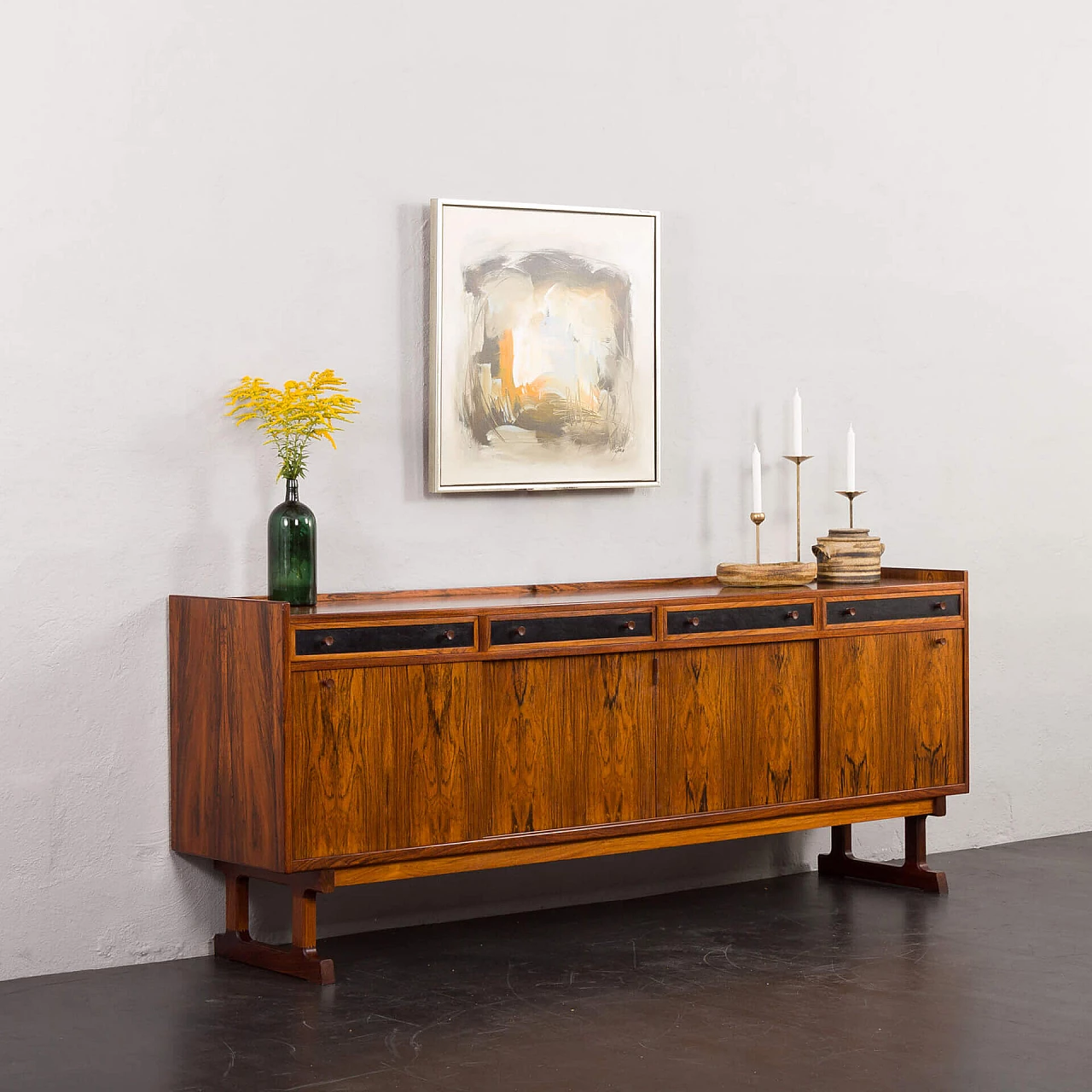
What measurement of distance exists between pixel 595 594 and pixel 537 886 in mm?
873

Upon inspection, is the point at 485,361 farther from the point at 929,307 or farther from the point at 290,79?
the point at 929,307

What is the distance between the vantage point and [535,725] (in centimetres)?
425

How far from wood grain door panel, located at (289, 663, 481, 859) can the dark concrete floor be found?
370mm

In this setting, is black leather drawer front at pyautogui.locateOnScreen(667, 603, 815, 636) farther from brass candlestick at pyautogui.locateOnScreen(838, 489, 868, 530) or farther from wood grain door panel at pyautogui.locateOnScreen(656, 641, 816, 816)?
brass candlestick at pyautogui.locateOnScreen(838, 489, 868, 530)

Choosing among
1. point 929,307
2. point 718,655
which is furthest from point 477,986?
point 929,307

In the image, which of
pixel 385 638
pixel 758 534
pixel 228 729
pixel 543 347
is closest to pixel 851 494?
pixel 758 534

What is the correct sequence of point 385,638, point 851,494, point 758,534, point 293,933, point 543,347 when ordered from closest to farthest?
point 385,638 → point 293,933 → point 543,347 → point 758,534 → point 851,494

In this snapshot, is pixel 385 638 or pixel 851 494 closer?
pixel 385 638

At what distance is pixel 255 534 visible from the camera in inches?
174

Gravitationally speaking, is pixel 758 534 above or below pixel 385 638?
above

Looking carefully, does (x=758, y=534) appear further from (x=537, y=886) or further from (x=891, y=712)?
(x=537, y=886)

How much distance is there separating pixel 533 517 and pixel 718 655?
715 mm

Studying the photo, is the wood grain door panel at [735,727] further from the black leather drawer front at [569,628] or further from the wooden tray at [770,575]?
the wooden tray at [770,575]

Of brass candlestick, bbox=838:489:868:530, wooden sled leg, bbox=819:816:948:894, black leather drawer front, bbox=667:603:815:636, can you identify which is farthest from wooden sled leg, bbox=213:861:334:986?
brass candlestick, bbox=838:489:868:530
